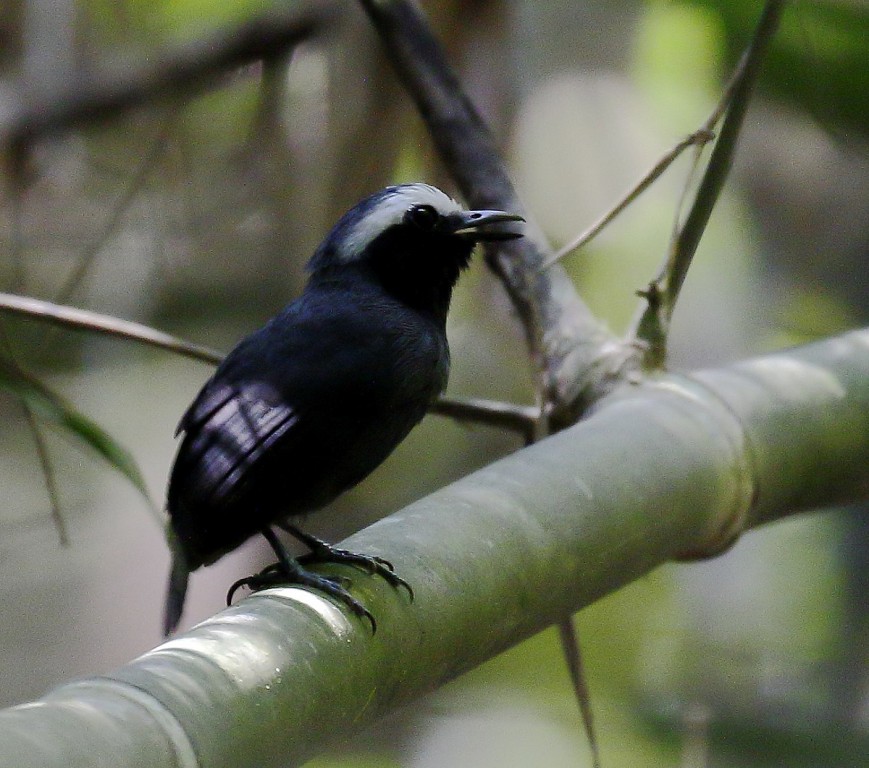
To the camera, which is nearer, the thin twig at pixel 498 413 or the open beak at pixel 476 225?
the open beak at pixel 476 225

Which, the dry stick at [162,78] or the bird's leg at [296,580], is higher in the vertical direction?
the dry stick at [162,78]

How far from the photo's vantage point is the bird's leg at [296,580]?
55.7 inches

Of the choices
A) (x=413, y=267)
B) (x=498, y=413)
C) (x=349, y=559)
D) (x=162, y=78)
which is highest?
(x=162, y=78)

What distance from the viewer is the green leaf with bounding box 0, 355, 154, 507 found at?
1.58m

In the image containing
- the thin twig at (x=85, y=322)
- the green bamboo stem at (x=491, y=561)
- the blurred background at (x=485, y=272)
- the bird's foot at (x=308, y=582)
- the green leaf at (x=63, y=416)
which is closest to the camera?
the green bamboo stem at (x=491, y=561)

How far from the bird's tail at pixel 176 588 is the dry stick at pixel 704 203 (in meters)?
0.89

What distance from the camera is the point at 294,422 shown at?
6.08 ft

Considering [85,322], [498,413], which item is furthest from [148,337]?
[498,413]

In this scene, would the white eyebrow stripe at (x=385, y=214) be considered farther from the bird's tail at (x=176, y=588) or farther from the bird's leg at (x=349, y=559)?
the bird's tail at (x=176, y=588)

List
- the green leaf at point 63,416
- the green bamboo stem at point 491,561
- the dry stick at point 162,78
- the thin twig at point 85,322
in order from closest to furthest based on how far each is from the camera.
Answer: the green bamboo stem at point 491,561
the green leaf at point 63,416
the thin twig at point 85,322
the dry stick at point 162,78

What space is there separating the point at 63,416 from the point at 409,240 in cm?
82

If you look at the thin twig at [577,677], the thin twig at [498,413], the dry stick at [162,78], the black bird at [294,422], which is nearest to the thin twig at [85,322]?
the black bird at [294,422]

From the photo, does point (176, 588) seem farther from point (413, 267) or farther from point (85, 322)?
point (413, 267)

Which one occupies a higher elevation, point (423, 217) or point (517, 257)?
point (423, 217)
